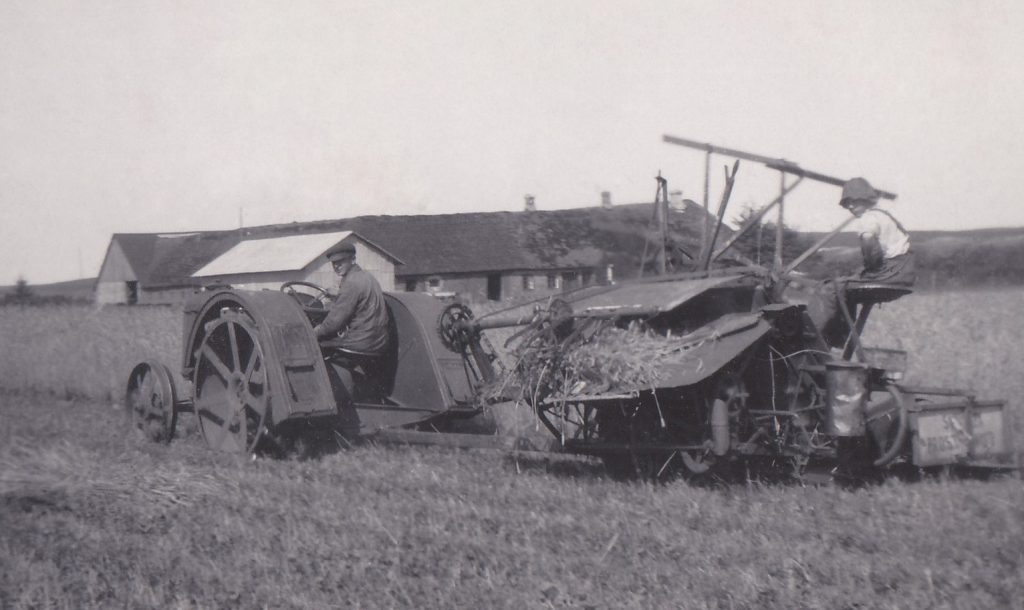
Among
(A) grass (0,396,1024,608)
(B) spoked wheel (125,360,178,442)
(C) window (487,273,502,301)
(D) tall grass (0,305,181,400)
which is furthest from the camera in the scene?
(C) window (487,273,502,301)

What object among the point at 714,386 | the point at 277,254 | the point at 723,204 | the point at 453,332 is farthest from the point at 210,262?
the point at 714,386

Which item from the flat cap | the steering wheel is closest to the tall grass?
the steering wheel

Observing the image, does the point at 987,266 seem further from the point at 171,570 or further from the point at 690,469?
the point at 171,570

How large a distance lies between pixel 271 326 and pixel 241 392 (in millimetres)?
758

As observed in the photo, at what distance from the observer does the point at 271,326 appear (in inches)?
328

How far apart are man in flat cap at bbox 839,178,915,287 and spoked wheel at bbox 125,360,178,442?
6.25 meters

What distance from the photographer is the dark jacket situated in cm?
870

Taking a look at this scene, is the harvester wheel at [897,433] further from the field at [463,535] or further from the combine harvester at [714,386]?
the field at [463,535]

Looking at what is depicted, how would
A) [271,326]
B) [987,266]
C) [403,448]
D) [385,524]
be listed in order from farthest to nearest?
[987,266]
[403,448]
[271,326]
[385,524]

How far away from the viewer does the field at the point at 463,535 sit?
4410 millimetres

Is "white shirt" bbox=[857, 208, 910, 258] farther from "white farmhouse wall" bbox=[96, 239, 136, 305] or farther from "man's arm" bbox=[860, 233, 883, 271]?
"white farmhouse wall" bbox=[96, 239, 136, 305]

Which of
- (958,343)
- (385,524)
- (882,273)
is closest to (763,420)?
(882,273)

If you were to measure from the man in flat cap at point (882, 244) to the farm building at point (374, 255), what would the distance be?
350 inches

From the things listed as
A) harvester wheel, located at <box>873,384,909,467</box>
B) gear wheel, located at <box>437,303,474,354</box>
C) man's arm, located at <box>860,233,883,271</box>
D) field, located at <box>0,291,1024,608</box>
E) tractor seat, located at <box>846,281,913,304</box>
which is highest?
man's arm, located at <box>860,233,883,271</box>
